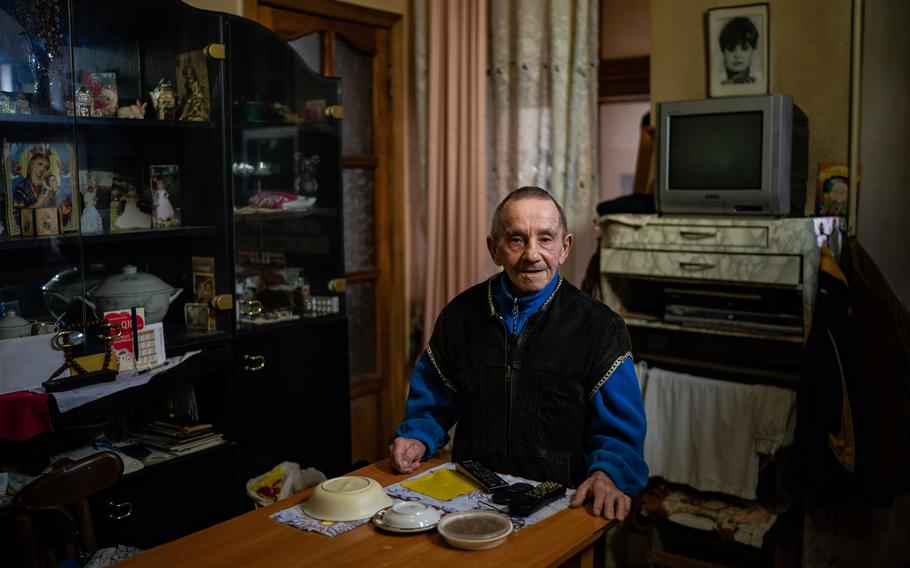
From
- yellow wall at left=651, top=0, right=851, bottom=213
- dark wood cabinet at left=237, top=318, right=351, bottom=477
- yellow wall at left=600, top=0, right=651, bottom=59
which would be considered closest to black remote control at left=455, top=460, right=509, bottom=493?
dark wood cabinet at left=237, top=318, right=351, bottom=477

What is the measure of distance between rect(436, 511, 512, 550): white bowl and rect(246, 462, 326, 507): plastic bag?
1.26 m

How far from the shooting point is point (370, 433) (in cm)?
418

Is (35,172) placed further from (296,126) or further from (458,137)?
(458,137)

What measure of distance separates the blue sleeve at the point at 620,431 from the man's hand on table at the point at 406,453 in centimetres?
38

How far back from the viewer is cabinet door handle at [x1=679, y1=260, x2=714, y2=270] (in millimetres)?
3043

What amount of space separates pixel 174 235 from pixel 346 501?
1422 millimetres

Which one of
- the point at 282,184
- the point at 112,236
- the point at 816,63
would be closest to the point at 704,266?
the point at 816,63

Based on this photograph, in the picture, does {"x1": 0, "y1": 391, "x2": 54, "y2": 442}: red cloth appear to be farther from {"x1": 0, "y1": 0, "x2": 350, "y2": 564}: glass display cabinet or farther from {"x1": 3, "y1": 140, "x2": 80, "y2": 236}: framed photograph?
{"x1": 3, "y1": 140, "x2": 80, "y2": 236}: framed photograph

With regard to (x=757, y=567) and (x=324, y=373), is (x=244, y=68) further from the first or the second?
(x=757, y=567)

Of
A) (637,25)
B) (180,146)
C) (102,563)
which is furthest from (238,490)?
(637,25)

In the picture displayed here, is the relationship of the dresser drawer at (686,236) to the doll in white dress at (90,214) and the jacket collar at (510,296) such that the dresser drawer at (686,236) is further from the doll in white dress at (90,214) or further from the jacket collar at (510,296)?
the doll in white dress at (90,214)

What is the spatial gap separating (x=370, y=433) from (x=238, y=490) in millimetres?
1238

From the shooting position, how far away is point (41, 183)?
2467 mm

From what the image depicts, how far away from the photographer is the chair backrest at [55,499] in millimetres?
1828
